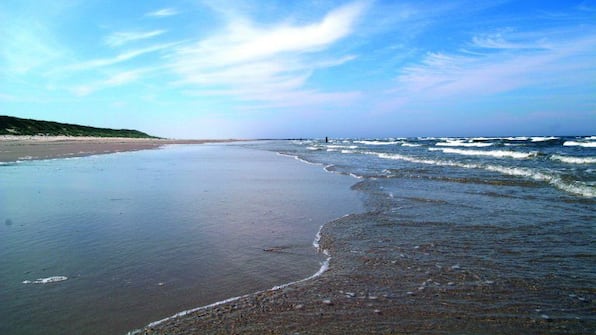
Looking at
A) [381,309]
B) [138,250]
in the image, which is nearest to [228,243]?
[138,250]

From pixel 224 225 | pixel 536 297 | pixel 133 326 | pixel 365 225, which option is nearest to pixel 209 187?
pixel 224 225

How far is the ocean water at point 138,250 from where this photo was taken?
A: 10.7 feet

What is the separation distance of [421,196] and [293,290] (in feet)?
21.8

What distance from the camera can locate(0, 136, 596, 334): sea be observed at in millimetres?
3375

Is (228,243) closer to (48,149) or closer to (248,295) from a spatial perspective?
(248,295)

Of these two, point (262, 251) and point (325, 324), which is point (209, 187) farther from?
point (325, 324)

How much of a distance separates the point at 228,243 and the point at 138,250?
1.17m

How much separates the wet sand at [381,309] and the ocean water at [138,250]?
30 cm

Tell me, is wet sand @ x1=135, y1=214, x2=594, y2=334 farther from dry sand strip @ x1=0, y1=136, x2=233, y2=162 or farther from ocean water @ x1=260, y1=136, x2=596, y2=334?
dry sand strip @ x1=0, y1=136, x2=233, y2=162

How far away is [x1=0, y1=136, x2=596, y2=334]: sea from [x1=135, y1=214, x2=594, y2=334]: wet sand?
0.46 feet

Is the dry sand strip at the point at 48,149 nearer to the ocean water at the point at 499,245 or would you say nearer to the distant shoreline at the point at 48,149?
the distant shoreline at the point at 48,149

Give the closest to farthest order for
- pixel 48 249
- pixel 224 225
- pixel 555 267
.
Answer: pixel 555 267
pixel 48 249
pixel 224 225

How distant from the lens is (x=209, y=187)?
10.8 meters

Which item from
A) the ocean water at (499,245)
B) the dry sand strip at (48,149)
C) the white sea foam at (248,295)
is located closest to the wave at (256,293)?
the white sea foam at (248,295)
